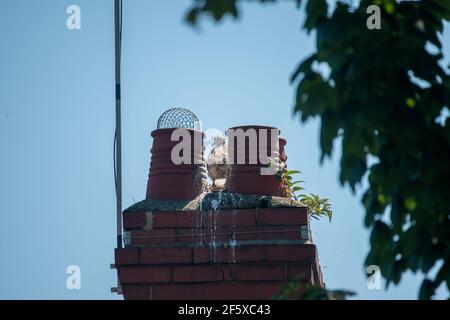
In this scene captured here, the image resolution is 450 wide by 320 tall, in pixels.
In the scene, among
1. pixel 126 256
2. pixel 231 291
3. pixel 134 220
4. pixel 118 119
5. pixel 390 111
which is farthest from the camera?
pixel 118 119

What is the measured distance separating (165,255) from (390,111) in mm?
2906

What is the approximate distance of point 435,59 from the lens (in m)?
3.44

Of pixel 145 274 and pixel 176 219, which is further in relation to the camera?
pixel 176 219

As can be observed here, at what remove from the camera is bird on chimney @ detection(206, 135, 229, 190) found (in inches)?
257

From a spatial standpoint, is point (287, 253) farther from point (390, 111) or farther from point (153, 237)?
point (390, 111)

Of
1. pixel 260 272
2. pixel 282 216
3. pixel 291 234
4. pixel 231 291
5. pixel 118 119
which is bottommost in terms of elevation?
pixel 231 291

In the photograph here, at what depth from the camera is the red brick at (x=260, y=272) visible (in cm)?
584

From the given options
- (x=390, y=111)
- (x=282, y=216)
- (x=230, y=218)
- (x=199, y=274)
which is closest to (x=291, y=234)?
(x=282, y=216)

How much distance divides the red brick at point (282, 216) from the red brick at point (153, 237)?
573mm

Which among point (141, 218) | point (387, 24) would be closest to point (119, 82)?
point (141, 218)

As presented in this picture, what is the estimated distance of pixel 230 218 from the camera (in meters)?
6.01

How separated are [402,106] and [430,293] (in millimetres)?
818

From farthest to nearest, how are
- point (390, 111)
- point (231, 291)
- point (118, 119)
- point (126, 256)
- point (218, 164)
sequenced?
point (118, 119)
point (218, 164)
point (126, 256)
point (231, 291)
point (390, 111)

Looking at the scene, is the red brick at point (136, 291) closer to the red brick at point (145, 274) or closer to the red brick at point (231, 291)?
the red brick at point (145, 274)
